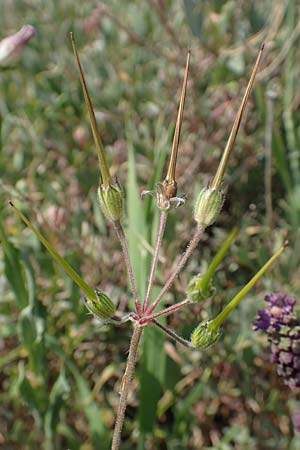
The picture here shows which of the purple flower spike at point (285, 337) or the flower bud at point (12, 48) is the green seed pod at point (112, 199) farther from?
the flower bud at point (12, 48)

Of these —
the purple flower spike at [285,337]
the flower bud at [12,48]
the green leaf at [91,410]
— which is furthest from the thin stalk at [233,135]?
the flower bud at [12,48]

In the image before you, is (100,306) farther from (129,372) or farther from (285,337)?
(285,337)

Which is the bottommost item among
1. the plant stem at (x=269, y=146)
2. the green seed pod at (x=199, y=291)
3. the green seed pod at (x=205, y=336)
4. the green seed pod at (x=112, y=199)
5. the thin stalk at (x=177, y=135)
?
the green seed pod at (x=205, y=336)

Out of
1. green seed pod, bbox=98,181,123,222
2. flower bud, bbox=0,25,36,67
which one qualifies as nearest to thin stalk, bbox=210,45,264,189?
green seed pod, bbox=98,181,123,222

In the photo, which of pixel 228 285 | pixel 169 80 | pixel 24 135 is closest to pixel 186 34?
pixel 169 80

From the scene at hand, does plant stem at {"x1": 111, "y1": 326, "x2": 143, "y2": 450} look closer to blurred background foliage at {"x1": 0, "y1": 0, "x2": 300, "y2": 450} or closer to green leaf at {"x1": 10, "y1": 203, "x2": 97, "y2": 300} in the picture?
green leaf at {"x1": 10, "y1": 203, "x2": 97, "y2": 300}

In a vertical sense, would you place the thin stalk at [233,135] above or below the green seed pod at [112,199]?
above
